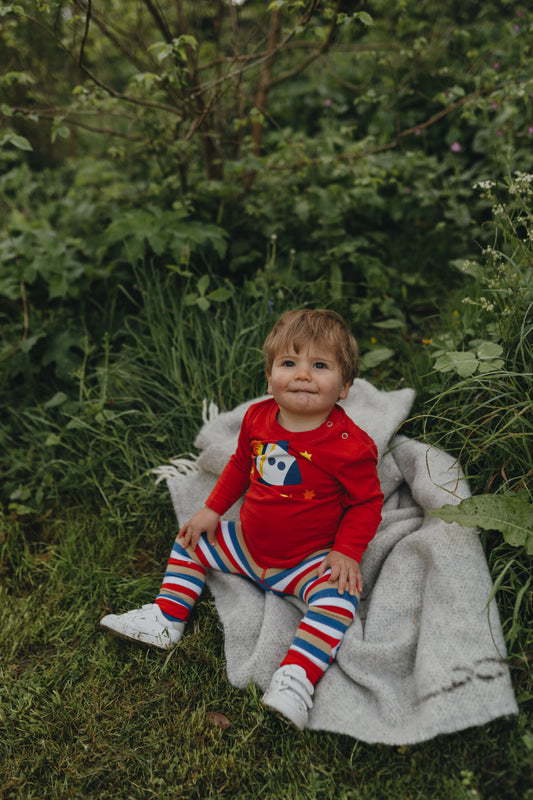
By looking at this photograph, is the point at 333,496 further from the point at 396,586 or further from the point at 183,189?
the point at 183,189

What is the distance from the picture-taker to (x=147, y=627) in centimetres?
183

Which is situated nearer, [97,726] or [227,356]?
[97,726]

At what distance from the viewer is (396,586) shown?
5.78 ft

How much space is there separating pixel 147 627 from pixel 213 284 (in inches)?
68.1

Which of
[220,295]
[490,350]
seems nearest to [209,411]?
[220,295]

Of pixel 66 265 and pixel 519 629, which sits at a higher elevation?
pixel 66 265

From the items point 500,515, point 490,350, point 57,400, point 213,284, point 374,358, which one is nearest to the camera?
point 500,515

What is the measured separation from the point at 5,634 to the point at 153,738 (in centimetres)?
69

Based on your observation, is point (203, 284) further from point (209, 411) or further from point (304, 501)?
point (304, 501)

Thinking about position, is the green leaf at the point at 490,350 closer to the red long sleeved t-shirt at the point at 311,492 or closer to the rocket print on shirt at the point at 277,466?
the red long sleeved t-shirt at the point at 311,492

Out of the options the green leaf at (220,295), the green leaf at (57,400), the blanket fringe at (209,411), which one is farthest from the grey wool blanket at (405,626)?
the green leaf at (57,400)

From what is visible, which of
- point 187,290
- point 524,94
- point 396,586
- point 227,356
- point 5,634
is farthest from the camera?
point 187,290

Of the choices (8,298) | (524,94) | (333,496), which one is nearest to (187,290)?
(8,298)

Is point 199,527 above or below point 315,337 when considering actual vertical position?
below
